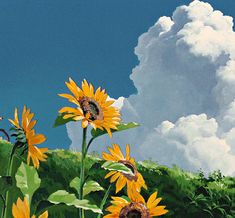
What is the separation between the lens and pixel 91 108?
2.77m

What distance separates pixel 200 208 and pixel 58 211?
1346 mm

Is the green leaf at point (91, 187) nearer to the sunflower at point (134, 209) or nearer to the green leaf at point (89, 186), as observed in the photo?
the green leaf at point (89, 186)

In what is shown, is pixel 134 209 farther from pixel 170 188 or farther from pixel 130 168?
pixel 170 188

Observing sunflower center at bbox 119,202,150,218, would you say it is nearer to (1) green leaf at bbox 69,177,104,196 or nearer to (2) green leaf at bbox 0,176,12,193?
(1) green leaf at bbox 69,177,104,196

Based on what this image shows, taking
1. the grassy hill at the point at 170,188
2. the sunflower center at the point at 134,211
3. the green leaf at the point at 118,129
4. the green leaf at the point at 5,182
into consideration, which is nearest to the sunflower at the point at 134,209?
the sunflower center at the point at 134,211

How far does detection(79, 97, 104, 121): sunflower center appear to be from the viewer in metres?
2.74

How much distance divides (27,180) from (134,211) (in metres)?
0.59

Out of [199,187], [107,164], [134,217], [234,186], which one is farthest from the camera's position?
[234,186]

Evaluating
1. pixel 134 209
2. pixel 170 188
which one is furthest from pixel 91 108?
pixel 170 188

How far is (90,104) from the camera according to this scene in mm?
2783

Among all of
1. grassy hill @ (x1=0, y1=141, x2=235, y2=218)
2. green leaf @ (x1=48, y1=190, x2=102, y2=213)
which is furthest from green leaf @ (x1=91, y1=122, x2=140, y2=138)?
grassy hill @ (x1=0, y1=141, x2=235, y2=218)

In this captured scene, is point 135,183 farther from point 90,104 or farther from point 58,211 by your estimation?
point 58,211

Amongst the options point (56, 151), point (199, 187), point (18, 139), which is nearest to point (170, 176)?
point (199, 187)

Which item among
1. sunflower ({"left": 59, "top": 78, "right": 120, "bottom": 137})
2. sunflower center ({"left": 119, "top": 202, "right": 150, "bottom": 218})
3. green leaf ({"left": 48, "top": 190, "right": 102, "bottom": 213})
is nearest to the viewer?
green leaf ({"left": 48, "top": 190, "right": 102, "bottom": 213})
